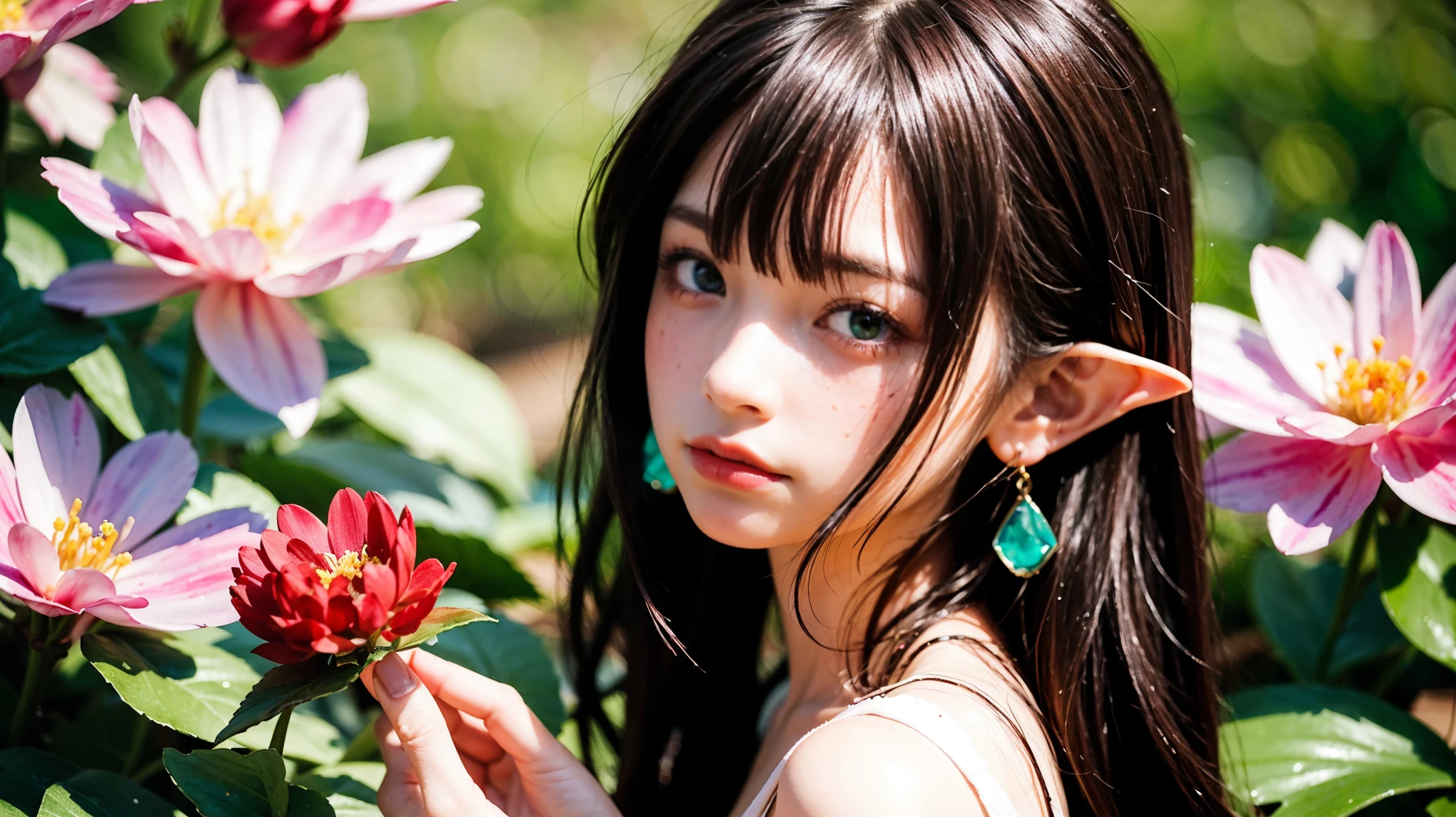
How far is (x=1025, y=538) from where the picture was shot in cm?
101

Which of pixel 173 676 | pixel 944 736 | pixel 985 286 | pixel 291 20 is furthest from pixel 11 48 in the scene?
pixel 944 736

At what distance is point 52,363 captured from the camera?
3.03 ft

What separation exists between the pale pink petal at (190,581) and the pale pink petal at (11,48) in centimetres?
35

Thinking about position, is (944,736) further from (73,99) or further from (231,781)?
(73,99)

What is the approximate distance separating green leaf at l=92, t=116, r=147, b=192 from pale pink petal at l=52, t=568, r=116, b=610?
1.33 ft

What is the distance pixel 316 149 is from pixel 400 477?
0.43 meters

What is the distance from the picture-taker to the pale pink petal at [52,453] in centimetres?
83

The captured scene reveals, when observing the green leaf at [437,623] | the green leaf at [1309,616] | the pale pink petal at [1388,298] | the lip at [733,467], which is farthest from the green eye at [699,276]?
the green leaf at [1309,616]

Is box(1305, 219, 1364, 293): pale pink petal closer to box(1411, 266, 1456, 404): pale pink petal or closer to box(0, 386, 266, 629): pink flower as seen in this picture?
box(1411, 266, 1456, 404): pale pink petal

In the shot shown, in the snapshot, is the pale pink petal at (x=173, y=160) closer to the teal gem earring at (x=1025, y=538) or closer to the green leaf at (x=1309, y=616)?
the teal gem earring at (x=1025, y=538)

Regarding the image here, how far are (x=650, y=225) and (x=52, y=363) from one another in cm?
47

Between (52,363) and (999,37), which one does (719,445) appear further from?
(52,363)

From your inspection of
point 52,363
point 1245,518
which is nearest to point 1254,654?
point 1245,518

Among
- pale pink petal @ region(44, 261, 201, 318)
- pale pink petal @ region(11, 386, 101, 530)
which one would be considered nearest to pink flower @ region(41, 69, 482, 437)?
pale pink petal @ region(44, 261, 201, 318)
